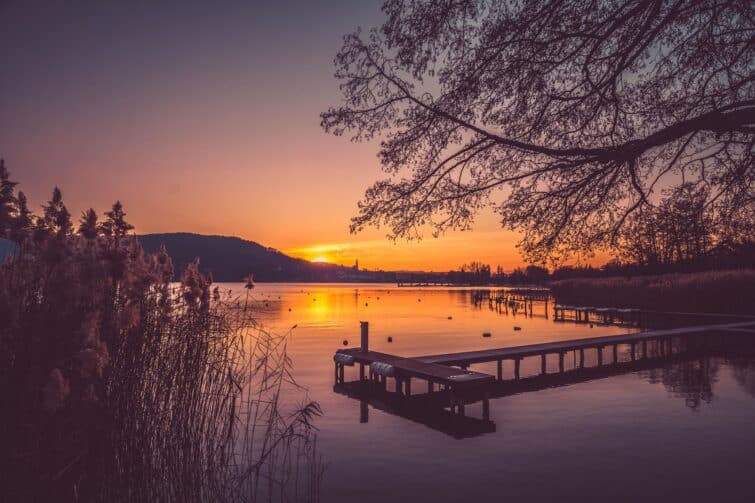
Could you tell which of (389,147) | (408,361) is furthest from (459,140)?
(408,361)

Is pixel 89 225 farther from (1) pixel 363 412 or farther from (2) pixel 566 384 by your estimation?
(2) pixel 566 384

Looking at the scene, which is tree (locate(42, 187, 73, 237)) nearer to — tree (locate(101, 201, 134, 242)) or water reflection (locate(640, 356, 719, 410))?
tree (locate(101, 201, 134, 242))

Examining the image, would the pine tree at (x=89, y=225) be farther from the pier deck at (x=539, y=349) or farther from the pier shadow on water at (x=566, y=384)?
the pier deck at (x=539, y=349)

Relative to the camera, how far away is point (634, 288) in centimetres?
4159

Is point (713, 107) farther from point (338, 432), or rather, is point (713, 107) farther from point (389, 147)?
point (338, 432)

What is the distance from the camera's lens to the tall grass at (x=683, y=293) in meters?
33.0

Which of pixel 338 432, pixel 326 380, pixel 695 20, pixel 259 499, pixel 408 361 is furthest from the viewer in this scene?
pixel 326 380

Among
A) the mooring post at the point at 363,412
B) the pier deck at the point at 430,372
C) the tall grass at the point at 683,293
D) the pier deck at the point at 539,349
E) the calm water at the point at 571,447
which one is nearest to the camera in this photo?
the calm water at the point at 571,447

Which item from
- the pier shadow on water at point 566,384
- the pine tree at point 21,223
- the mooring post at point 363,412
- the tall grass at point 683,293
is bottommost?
the mooring post at point 363,412

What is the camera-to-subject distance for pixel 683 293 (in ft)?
121

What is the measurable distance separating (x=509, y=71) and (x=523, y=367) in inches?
625

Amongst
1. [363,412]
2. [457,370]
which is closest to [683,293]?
[457,370]

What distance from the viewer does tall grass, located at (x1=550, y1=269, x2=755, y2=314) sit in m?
33.0

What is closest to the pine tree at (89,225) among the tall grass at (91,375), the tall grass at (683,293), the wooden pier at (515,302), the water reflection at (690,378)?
the tall grass at (91,375)
